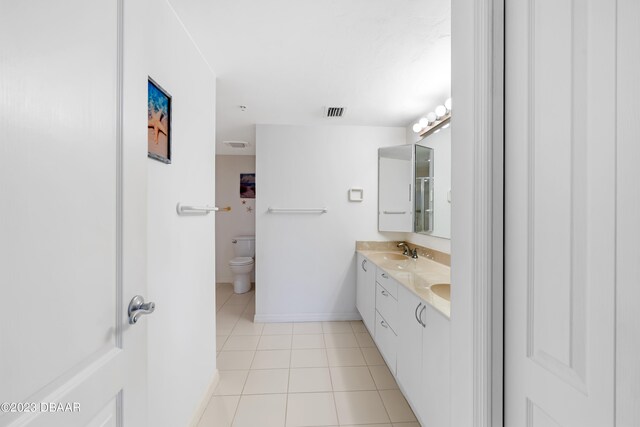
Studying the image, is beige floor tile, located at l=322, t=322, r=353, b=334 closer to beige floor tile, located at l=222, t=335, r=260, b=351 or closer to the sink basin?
beige floor tile, located at l=222, t=335, r=260, b=351

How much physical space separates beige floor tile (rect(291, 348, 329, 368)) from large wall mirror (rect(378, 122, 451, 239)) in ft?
5.02

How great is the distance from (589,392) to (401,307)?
4.23 feet

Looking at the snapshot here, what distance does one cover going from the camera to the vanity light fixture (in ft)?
7.32

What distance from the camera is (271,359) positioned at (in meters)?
2.32

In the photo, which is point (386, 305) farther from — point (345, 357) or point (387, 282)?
point (345, 357)

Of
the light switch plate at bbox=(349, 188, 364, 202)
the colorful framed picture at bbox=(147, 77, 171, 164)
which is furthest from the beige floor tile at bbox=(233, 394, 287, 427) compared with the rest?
the light switch plate at bbox=(349, 188, 364, 202)

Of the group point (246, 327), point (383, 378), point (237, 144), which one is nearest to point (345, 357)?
point (383, 378)

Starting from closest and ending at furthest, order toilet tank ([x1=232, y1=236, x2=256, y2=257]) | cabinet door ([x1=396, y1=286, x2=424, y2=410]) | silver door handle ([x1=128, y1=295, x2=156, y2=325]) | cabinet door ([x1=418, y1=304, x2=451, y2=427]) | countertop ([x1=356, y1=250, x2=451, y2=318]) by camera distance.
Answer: silver door handle ([x1=128, y1=295, x2=156, y2=325]), cabinet door ([x1=418, y1=304, x2=451, y2=427]), countertop ([x1=356, y1=250, x2=451, y2=318]), cabinet door ([x1=396, y1=286, x2=424, y2=410]), toilet tank ([x1=232, y1=236, x2=256, y2=257])

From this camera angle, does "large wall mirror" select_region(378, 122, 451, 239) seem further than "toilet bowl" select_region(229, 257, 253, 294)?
No

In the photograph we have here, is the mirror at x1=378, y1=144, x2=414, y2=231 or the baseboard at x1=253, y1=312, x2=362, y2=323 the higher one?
the mirror at x1=378, y1=144, x2=414, y2=231

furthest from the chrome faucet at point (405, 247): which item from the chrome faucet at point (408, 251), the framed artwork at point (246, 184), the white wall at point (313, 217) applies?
the framed artwork at point (246, 184)

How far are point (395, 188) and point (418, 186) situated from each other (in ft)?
1.06

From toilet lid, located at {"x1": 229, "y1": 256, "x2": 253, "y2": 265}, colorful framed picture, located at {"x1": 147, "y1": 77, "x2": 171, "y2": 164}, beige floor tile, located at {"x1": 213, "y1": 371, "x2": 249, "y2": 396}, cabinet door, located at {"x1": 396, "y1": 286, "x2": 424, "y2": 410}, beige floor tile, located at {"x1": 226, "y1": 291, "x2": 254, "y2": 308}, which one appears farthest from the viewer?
toilet lid, located at {"x1": 229, "y1": 256, "x2": 253, "y2": 265}

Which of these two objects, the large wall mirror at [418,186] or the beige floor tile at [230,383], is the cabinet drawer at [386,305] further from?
the beige floor tile at [230,383]
